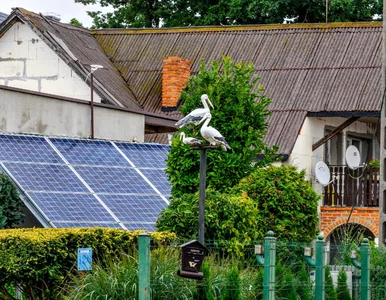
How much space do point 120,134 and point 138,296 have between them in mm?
11807

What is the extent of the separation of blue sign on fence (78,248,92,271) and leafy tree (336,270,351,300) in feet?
10.8

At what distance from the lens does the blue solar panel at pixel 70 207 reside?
19734 mm

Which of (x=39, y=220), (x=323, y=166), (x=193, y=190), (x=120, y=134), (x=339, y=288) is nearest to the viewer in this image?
(x=339, y=288)

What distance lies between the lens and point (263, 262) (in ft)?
49.0

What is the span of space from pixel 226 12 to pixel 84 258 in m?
28.2

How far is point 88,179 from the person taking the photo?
2152 cm

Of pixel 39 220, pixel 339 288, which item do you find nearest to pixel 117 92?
pixel 39 220

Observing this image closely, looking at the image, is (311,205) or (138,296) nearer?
(138,296)

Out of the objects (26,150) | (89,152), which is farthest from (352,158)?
(26,150)

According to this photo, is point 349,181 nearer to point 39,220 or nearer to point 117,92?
point 117,92

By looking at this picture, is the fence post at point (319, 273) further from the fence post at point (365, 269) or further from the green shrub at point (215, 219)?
the green shrub at point (215, 219)

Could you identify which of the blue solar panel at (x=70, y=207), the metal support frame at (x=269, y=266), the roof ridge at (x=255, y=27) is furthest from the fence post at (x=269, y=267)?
the roof ridge at (x=255, y=27)

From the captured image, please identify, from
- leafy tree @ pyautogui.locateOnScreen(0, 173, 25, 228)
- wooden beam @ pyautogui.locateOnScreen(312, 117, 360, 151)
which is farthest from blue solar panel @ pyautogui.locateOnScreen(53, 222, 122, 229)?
wooden beam @ pyautogui.locateOnScreen(312, 117, 360, 151)

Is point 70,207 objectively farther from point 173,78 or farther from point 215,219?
point 173,78
